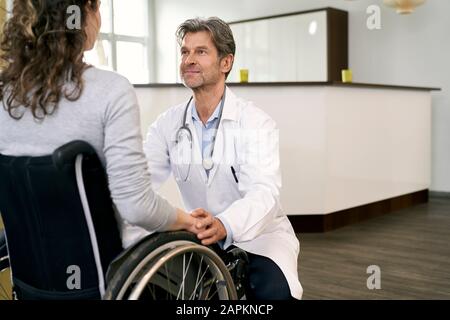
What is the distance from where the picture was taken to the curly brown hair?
0.84 m

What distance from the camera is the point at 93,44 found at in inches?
36.4

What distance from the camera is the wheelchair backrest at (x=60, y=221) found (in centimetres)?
83

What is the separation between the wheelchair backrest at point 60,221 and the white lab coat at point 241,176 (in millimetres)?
347

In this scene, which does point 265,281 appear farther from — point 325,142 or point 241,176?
point 325,142

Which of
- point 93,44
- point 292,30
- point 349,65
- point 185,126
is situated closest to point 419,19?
point 349,65

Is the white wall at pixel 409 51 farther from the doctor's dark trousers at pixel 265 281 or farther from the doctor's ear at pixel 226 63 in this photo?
the doctor's dark trousers at pixel 265 281

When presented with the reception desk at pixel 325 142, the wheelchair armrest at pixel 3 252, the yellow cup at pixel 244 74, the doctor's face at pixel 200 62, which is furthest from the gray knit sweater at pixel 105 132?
the yellow cup at pixel 244 74

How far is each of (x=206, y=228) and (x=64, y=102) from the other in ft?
1.25

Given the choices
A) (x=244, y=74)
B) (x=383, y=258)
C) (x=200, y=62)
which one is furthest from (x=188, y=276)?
(x=244, y=74)

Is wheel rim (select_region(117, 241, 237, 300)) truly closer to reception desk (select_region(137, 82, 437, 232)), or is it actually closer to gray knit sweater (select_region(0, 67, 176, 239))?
gray knit sweater (select_region(0, 67, 176, 239))

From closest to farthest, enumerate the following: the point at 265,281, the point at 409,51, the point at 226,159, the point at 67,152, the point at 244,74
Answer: the point at 67,152 → the point at 265,281 → the point at 226,159 → the point at 244,74 → the point at 409,51

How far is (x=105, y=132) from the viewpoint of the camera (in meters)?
0.85

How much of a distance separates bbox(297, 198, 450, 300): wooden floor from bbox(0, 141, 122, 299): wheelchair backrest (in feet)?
4.64
